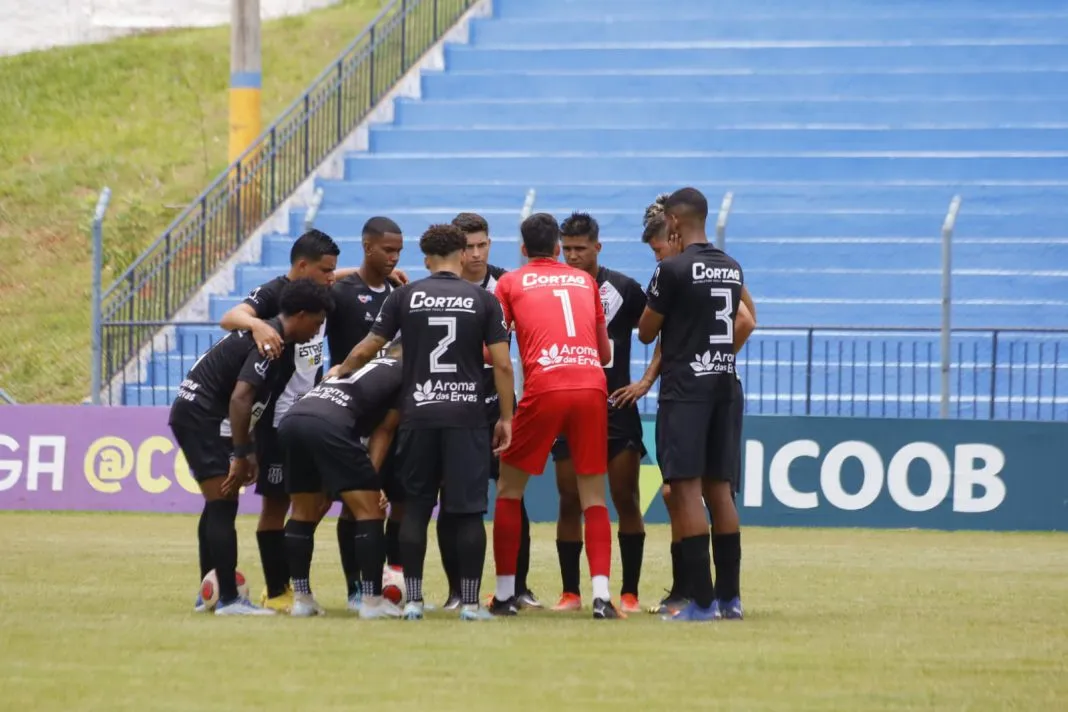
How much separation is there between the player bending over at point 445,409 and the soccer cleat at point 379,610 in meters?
0.11

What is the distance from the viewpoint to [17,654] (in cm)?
824

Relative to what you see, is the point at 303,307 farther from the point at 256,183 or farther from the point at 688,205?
the point at 256,183

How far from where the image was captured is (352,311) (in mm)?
10609

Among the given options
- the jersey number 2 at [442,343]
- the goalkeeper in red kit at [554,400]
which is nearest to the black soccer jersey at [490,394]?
the goalkeeper in red kit at [554,400]

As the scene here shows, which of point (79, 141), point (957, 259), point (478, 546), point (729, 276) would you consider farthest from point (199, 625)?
point (79, 141)

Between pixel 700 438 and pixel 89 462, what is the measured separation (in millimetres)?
9594

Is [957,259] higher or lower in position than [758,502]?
higher

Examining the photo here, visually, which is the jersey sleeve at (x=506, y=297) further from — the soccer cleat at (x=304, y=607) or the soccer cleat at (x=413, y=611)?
the soccer cleat at (x=304, y=607)

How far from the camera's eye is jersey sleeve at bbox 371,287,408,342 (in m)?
9.76

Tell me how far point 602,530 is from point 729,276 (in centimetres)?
141

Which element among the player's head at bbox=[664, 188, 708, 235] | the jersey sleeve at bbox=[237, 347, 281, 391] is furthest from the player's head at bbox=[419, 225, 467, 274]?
the player's head at bbox=[664, 188, 708, 235]

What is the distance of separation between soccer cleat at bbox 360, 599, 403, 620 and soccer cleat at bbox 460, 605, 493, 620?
222 mm

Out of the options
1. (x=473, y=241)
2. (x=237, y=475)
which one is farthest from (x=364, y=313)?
(x=237, y=475)

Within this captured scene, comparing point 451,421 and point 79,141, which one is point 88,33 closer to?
point 79,141
